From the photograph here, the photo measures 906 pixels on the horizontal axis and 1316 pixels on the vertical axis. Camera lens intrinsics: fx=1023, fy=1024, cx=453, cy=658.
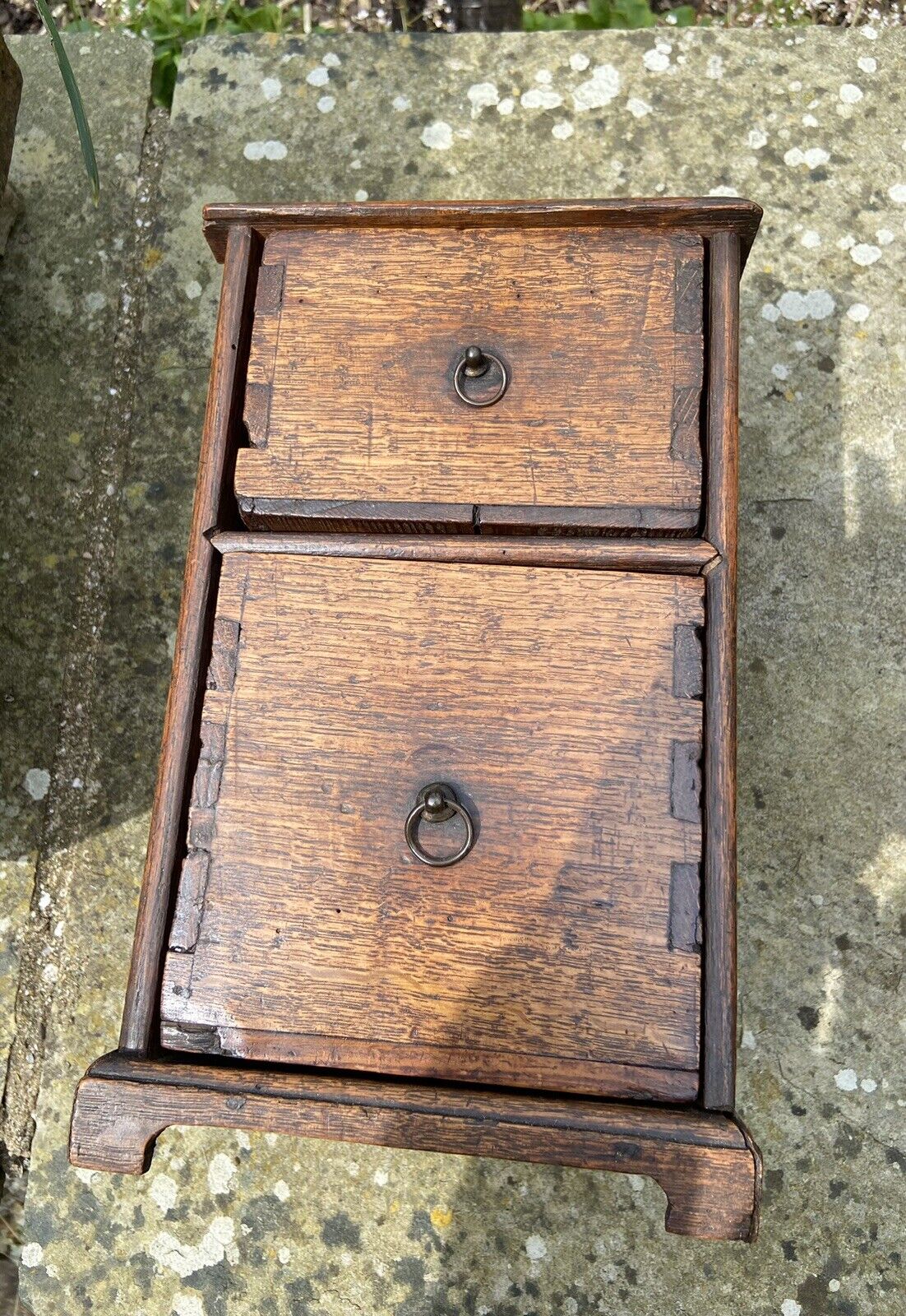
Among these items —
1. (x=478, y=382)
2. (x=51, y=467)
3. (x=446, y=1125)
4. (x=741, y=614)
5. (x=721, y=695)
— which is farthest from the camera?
(x=51, y=467)

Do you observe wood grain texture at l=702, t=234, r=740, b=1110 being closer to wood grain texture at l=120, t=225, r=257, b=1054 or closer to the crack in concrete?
wood grain texture at l=120, t=225, r=257, b=1054

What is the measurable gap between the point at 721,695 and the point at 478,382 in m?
0.55

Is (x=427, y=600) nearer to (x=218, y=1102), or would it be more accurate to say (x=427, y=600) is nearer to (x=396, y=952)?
(x=396, y=952)

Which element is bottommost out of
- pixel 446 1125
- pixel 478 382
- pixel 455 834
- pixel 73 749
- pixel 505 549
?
pixel 446 1125

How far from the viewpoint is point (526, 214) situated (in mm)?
1479

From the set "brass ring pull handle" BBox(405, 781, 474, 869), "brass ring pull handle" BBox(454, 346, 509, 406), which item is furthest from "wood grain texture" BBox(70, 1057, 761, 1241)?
"brass ring pull handle" BBox(454, 346, 509, 406)

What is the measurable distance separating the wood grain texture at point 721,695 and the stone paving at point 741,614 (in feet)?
1.97

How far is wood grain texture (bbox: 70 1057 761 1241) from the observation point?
121 cm

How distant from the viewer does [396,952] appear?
1313 mm

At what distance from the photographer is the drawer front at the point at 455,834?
1.29m

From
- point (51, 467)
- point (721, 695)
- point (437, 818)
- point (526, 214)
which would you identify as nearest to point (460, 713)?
point (437, 818)

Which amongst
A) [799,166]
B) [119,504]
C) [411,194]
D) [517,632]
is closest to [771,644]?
[517,632]

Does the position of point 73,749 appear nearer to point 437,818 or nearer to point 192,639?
point 192,639

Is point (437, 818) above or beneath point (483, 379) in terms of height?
beneath
